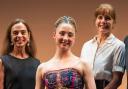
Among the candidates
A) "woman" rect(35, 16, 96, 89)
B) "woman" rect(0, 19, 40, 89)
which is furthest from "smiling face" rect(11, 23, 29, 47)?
"woman" rect(35, 16, 96, 89)

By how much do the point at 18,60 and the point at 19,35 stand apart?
193 millimetres

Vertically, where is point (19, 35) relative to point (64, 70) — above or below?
above

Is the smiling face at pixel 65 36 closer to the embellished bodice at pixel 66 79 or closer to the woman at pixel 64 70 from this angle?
the woman at pixel 64 70

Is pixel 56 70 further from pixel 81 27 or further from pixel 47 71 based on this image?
pixel 81 27

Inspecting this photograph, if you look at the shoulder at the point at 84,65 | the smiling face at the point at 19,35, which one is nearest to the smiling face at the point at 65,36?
the shoulder at the point at 84,65

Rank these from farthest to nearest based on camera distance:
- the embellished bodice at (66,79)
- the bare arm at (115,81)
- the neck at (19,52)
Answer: the neck at (19,52)
the bare arm at (115,81)
the embellished bodice at (66,79)

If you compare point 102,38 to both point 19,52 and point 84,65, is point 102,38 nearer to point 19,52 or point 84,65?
point 19,52

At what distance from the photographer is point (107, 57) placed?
2762mm

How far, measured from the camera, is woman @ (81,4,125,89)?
2.73 metres

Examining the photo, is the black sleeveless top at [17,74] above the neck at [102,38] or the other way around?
the other way around

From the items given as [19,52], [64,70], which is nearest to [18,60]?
[19,52]

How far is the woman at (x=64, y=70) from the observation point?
2.02 m

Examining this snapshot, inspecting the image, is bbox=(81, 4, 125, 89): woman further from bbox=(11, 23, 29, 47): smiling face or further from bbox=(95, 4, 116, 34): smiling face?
bbox=(11, 23, 29, 47): smiling face

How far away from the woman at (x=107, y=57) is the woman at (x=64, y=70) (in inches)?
27.1
